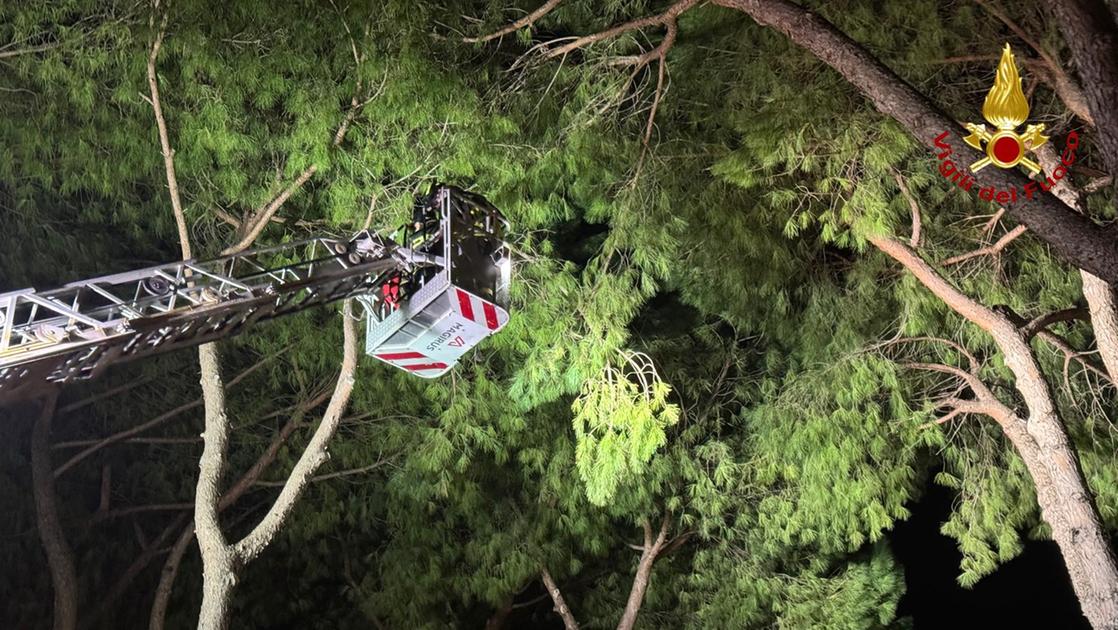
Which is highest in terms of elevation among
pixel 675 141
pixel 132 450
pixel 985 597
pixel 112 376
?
pixel 675 141

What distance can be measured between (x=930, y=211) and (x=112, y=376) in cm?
819

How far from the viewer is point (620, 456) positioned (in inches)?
261

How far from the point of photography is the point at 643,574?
10445 millimetres

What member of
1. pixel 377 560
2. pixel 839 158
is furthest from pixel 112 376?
pixel 839 158

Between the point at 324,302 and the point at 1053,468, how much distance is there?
438 centimetres

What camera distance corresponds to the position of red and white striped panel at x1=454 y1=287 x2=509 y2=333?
5051 mm

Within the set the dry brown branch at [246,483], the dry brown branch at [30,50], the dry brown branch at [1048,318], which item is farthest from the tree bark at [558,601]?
the dry brown branch at [30,50]

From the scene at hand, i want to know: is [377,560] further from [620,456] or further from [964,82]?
[964,82]

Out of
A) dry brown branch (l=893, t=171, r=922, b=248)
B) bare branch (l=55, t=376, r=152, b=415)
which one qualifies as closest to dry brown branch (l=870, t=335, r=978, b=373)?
dry brown branch (l=893, t=171, r=922, b=248)

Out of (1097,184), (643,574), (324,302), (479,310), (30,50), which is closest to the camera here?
(479,310)

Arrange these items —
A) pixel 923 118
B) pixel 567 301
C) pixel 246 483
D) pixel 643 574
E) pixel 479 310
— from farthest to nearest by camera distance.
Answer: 1. pixel 643 574
2. pixel 246 483
3. pixel 567 301
4. pixel 479 310
5. pixel 923 118

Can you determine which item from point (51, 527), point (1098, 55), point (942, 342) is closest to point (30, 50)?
point (51, 527)

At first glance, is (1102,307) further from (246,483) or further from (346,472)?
(246,483)

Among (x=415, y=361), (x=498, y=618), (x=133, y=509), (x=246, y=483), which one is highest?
(x=415, y=361)
